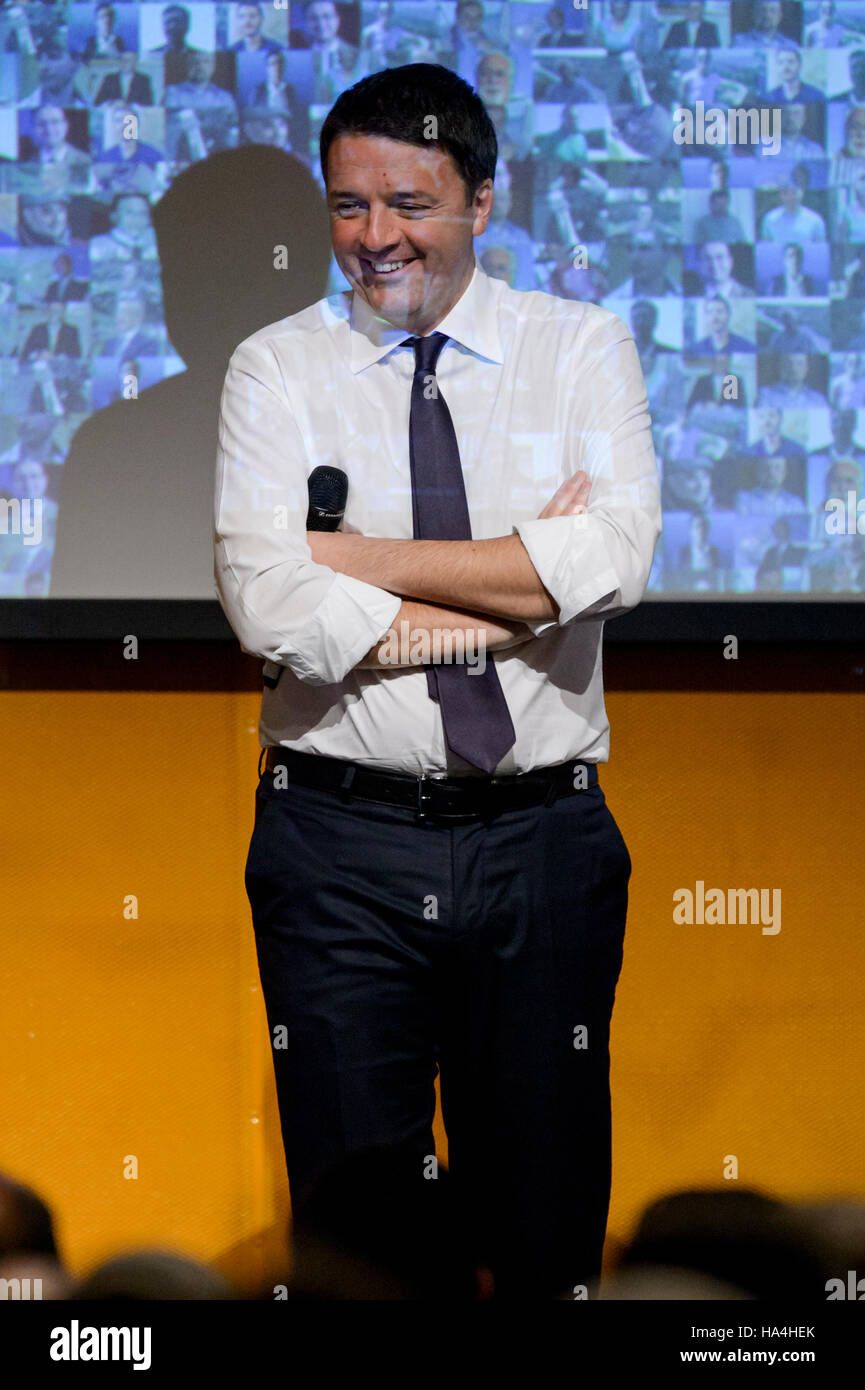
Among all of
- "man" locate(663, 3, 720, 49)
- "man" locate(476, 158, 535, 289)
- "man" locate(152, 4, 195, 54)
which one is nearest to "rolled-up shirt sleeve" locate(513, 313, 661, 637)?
"man" locate(476, 158, 535, 289)

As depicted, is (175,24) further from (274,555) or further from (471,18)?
(274,555)

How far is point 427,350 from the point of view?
1682mm

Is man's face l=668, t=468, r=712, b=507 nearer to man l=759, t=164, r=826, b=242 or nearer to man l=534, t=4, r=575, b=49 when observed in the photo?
man l=759, t=164, r=826, b=242

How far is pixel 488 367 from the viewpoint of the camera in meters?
1.69

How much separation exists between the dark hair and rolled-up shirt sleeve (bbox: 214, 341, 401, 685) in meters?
0.28

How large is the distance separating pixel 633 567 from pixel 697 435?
66 cm

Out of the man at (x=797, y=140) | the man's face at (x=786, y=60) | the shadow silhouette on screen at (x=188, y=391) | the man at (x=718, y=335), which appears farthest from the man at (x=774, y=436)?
the shadow silhouette on screen at (x=188, y=391)

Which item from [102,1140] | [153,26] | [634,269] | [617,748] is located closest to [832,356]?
[634,269]

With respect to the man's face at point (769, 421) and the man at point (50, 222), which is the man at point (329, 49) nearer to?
the man at point (50, 222)

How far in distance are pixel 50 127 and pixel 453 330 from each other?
891 mm

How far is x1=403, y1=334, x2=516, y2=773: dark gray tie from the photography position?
1586mm

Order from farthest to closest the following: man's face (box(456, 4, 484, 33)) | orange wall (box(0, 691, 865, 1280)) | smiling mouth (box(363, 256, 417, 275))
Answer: orange wall (box(0, 691, 865, 1280)) < man's face (box(456, 4, 484, 33)) < smiling mouth (box(363, 256, 417, 275))
